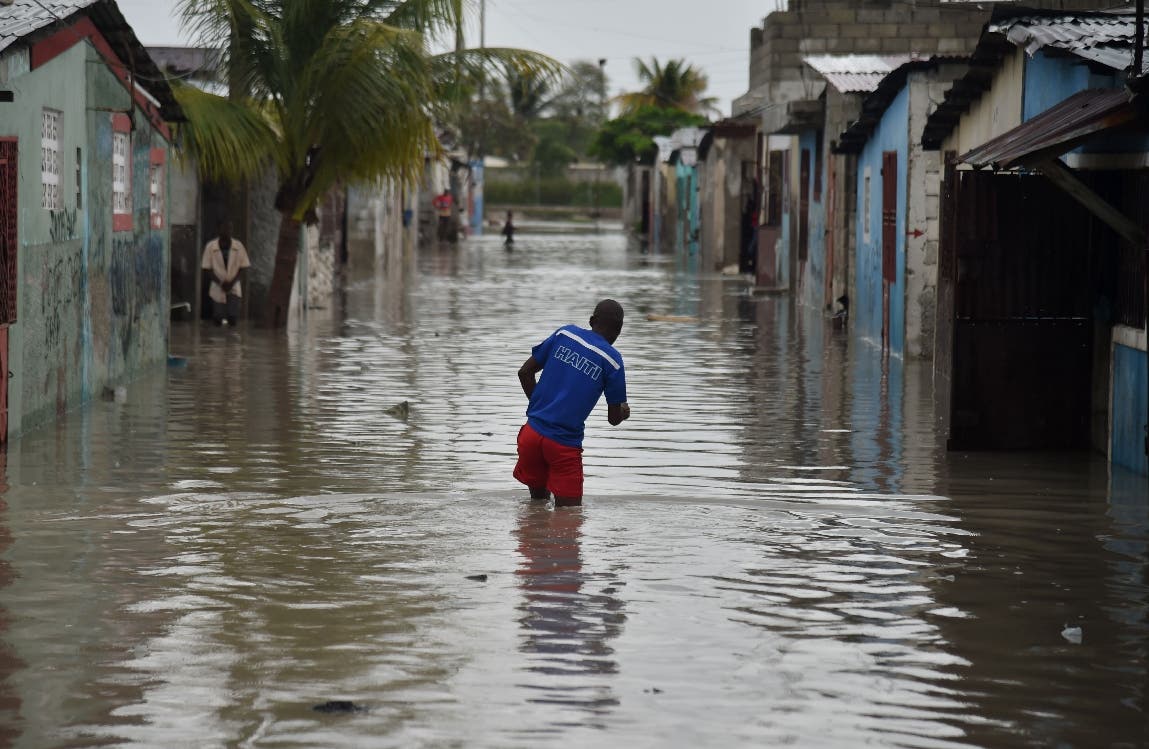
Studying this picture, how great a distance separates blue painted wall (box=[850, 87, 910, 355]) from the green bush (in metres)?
70.3

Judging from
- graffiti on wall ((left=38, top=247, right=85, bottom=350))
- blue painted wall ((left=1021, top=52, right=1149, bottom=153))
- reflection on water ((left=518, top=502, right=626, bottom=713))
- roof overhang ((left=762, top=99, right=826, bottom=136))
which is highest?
roof overhang ((left=762, top=99, right=826, bottom=136))

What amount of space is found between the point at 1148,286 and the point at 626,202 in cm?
7696

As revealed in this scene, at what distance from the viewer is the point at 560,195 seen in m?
96.8

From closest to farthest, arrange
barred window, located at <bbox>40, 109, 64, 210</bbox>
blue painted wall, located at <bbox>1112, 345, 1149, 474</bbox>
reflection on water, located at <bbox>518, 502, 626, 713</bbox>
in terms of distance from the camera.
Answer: reflection on water, located at <bbox>518, 502, 626, 713</bbox>
blue painted wall, located at <bbox>1112, 345, 1149, 474</bbox>
barred window, located at <bbox>40, 109, 64, 210</bbox>

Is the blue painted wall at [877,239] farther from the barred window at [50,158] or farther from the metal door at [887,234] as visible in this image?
the barred window at [50,158]

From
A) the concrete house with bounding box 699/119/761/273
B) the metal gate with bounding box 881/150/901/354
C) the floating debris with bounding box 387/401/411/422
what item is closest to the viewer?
the floating debris with bounding box 387/401/411/422

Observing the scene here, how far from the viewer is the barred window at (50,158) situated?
45.2 feet

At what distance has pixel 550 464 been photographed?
32.6ft

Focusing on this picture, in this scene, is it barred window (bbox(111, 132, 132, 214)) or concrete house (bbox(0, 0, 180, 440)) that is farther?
barred window (bbox(111, 132, 132, 214))

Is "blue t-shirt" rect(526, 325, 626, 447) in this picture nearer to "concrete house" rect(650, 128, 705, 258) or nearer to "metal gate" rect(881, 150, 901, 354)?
"metal gate" rect(881, 150, 901, 354)

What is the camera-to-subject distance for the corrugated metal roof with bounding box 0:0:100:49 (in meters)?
12.3

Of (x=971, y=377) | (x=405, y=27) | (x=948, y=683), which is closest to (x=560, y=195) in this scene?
(x=405, y=27)

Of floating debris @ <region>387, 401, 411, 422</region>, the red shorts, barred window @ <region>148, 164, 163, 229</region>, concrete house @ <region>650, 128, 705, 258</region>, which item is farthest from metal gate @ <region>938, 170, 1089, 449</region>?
concrete house @ <region>650, 128, 705, 258</region>

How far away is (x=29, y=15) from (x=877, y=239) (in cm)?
1234
